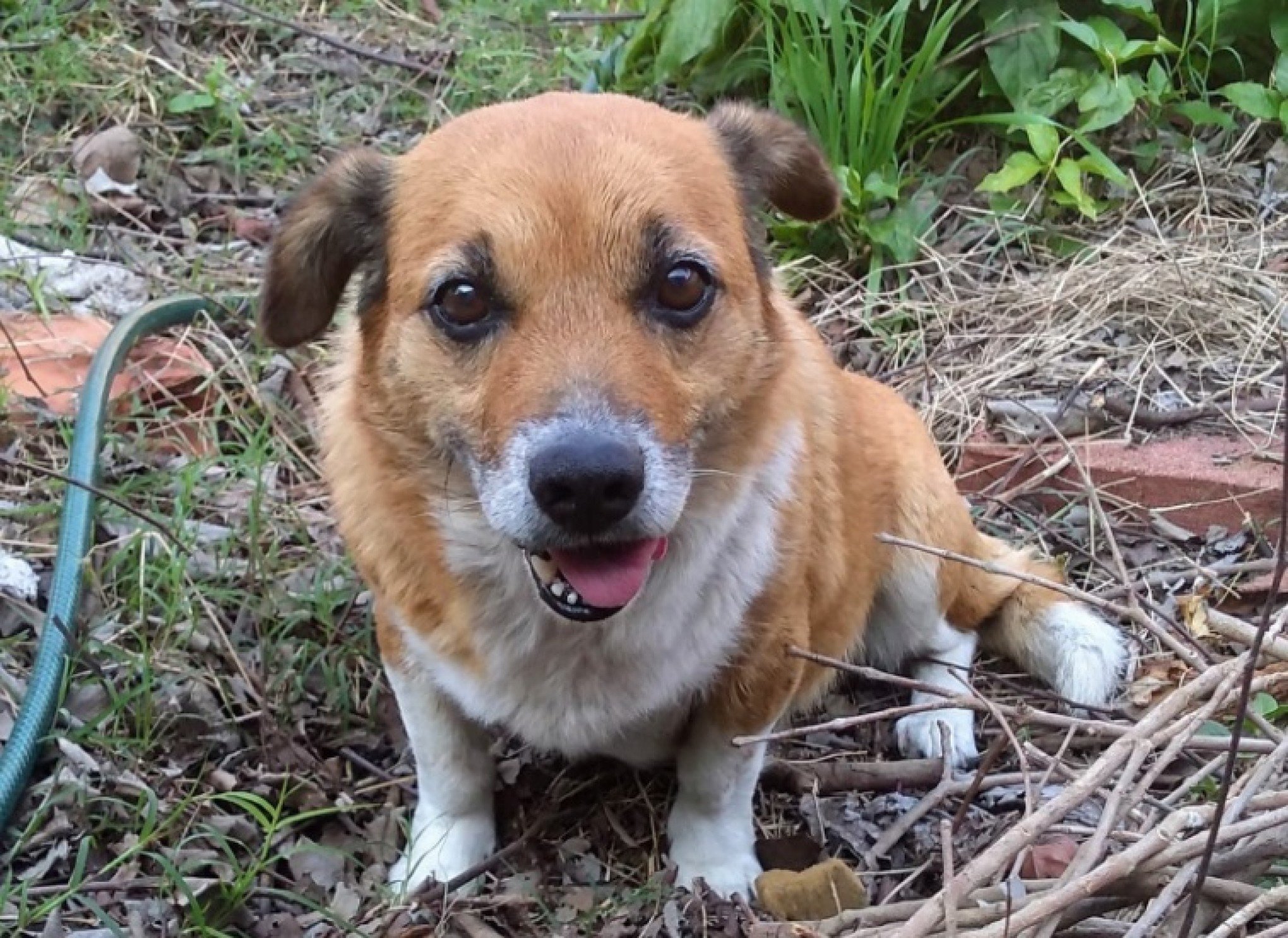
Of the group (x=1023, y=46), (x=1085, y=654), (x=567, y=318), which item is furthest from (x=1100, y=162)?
(x=567, y=318)

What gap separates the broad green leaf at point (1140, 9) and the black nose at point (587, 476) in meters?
3.26

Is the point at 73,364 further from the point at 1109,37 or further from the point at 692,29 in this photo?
the point at 1109,37

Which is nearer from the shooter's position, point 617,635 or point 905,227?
point 617,635

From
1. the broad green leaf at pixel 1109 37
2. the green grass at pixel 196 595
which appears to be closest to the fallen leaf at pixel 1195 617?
the green grass at pixel 196 595

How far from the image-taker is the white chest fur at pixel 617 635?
2.53 metres

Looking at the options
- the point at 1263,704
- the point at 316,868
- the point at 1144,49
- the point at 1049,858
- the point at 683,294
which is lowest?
the point at 316,868

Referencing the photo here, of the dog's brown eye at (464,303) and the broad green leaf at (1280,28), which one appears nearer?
the dog's brown eye at (464,303)

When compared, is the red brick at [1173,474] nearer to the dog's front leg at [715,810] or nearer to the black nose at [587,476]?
the dog's front leg at [715,810]

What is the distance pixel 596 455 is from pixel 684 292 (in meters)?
0.44

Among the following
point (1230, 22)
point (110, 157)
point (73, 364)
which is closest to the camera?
point (73, 364)

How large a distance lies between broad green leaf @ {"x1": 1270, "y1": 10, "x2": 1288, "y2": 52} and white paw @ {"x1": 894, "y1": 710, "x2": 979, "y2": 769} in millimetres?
2773

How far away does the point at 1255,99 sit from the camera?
14.8 feet

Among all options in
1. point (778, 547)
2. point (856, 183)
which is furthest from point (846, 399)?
point (856, 183)

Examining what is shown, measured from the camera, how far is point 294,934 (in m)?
2.59
